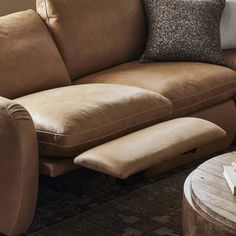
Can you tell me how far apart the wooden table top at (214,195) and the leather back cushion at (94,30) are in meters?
1.31

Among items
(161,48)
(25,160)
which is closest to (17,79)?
(25,160)

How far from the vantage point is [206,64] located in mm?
3432

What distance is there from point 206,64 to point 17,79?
3.45 ft

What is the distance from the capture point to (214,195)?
1990mm

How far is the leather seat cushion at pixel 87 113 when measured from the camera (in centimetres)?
256

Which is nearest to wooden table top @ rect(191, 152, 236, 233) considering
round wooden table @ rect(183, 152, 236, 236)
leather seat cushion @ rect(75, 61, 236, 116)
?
round wooden table @ rect(183, 152, 236, 236)

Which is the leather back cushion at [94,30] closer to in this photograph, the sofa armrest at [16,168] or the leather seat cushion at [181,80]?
Answer: the leather seat cushion at [181,80]

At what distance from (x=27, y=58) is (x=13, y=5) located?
995 millimetres

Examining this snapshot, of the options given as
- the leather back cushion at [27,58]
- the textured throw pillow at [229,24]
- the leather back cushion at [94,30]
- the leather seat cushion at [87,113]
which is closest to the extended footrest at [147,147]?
the leather seat cushion at [87,113]

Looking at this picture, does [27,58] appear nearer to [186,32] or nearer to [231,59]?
[186,32]

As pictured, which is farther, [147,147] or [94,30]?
[94,30]

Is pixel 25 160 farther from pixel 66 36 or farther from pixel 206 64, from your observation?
pixel 206 64

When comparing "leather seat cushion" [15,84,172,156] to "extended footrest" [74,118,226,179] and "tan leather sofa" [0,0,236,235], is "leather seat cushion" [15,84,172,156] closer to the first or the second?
"tan leather sofa" [0,0,236,235]

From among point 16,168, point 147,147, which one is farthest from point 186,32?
point 16,168
